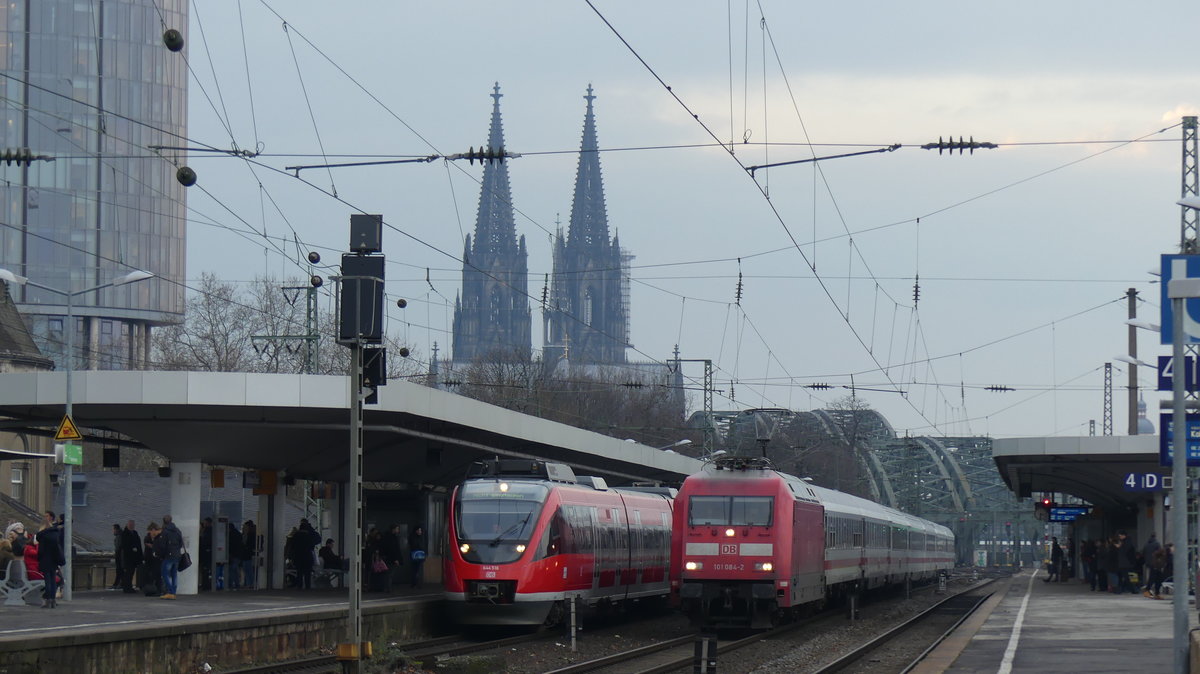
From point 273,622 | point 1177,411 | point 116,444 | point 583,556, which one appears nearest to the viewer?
point 1177,411

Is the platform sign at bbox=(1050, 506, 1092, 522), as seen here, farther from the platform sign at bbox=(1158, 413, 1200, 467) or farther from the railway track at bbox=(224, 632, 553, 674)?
the platform sign at bbox=(1158, 413, 1200, 467)

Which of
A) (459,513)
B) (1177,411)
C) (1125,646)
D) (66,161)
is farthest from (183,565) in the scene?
(66,161)

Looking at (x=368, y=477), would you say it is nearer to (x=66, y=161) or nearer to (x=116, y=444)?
(x=116, y=444)

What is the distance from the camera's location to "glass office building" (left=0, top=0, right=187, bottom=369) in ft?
310

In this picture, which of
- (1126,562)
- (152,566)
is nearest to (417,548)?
(152,566)

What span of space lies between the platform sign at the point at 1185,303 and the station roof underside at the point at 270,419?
41.7 feet

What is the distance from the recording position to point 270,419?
2697 centimetres

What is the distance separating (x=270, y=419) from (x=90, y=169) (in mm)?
76101

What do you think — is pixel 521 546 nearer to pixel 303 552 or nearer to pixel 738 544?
pixel 738 544

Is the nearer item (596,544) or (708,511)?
(708,511)

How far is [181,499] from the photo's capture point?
28094mm

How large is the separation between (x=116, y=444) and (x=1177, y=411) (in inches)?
946

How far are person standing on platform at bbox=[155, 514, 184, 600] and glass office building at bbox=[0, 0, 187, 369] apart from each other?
69126 mm

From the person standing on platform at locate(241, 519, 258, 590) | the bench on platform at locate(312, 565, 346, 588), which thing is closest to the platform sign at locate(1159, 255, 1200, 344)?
the person standing on platform at locate(241, 519, 258, 590)
